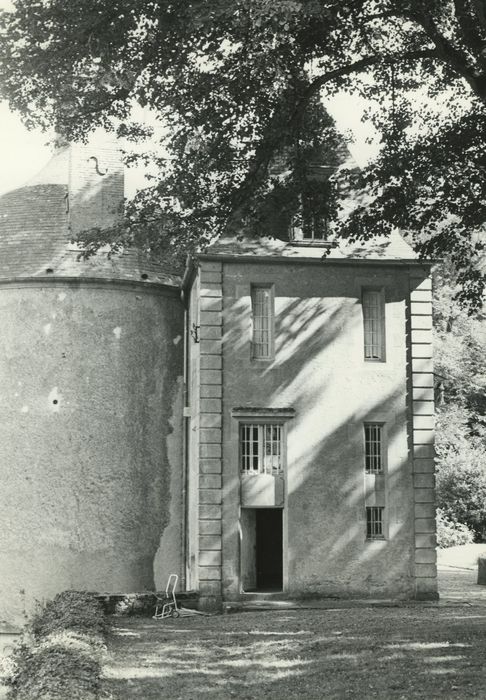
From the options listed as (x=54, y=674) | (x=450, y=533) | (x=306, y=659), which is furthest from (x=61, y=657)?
(x=450, y=533)

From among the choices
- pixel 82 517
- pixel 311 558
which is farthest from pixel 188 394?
pixel 311 558

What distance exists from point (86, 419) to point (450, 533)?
60.2 ft

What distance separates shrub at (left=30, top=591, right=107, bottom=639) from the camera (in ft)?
47.8

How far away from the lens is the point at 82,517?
23875 millimetres

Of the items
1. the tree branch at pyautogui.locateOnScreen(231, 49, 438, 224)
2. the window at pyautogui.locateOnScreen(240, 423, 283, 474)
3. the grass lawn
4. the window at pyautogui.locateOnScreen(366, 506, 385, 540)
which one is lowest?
the grass lawn

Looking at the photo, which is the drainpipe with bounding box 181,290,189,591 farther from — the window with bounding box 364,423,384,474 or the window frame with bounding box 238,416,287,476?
the window with bounding box 364,423,384,474

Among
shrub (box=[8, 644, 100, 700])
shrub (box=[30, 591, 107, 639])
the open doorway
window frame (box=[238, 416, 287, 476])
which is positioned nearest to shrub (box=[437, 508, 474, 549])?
the open doorway

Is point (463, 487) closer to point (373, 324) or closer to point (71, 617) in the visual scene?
point (373, 324)

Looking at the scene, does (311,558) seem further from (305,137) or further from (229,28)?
(229,28)

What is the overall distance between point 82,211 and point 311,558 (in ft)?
37.0

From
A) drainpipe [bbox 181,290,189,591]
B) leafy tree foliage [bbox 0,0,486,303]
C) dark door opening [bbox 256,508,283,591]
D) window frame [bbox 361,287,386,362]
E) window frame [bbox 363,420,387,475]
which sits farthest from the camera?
dark door opening [bbox 256,508,283,591]

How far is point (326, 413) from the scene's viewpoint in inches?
879

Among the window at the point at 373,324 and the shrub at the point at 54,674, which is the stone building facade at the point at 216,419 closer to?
the window at the point at 373,324

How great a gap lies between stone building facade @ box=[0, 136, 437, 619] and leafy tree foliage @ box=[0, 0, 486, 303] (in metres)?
3.27
